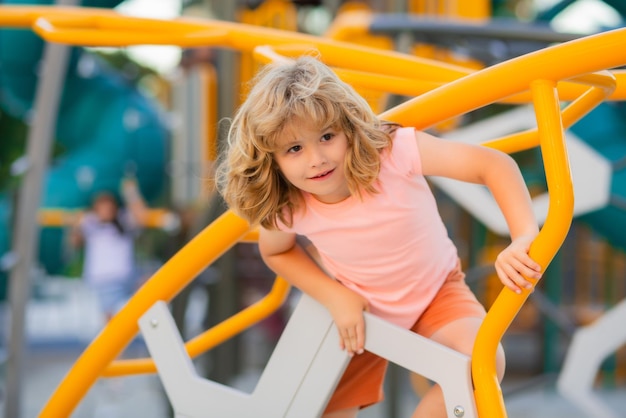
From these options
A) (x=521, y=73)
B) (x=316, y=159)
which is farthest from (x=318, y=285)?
(x=521, y=73)

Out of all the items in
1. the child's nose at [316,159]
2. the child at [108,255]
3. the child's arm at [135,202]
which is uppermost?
the child's arm at [135,202]

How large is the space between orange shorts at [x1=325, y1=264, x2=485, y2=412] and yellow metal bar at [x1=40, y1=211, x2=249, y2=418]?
0.29m

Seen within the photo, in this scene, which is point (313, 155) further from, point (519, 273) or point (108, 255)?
point (108, 255)

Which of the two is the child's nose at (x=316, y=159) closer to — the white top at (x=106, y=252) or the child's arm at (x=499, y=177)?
the child's arm at (x=499, y=177)

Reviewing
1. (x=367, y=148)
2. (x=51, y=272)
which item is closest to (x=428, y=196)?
(x=367, y=148)

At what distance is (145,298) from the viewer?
4.86 ft

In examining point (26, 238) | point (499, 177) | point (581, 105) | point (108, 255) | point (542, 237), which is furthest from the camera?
point (108, 255)

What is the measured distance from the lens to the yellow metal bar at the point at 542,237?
1.09 meters

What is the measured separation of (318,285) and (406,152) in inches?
9.8

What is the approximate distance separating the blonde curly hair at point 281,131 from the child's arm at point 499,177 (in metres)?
0.07

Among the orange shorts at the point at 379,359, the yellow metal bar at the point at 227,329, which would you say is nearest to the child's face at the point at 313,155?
the orange shorts at the point at 379,359

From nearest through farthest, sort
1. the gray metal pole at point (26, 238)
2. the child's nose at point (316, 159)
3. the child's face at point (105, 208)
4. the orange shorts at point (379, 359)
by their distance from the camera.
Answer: the child's nose at point (316, 159) → the orange shorts at point (379, 359) → the gray metal pole at point (26, 238) → the child's face at point (105, 208)

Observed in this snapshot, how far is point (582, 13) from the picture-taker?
15.0 ft

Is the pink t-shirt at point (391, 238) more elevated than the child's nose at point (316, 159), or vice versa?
the child's nose at point (316, 159)
